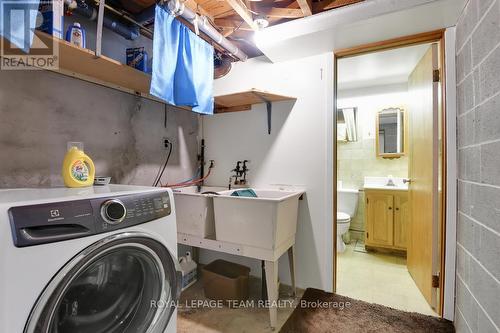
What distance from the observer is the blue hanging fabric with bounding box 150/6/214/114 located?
1.50 meters

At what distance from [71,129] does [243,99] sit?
1295 millimetres

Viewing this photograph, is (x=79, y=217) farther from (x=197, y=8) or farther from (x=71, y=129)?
(x=197, y=8)

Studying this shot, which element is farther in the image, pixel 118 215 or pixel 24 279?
pixel 118 215

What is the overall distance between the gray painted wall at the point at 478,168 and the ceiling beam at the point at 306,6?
0.92 m

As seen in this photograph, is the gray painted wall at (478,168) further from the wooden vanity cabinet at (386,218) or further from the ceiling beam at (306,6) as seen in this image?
the wooden vanity cabinet at (386,218)

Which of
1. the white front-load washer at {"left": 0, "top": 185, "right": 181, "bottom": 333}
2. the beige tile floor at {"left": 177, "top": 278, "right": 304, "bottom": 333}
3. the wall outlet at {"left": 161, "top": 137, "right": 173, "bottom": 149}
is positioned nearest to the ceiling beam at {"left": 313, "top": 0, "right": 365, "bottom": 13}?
the wall outlet at {"left": 161, "top": 137, "right": 173, "bottom": 149}

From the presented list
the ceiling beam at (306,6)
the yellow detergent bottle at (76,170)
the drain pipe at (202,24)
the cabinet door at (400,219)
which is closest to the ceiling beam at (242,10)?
the drain pipe at (202,24)

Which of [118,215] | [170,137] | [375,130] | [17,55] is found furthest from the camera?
[375,130]

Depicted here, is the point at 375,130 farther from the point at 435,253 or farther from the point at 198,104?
the point at 198,104

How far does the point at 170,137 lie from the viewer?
2.29m

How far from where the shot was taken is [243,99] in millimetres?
2133

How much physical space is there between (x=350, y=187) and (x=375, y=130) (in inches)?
34.1

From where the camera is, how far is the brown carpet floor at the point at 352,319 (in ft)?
5.21

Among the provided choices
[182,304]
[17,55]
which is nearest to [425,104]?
[182,304]
